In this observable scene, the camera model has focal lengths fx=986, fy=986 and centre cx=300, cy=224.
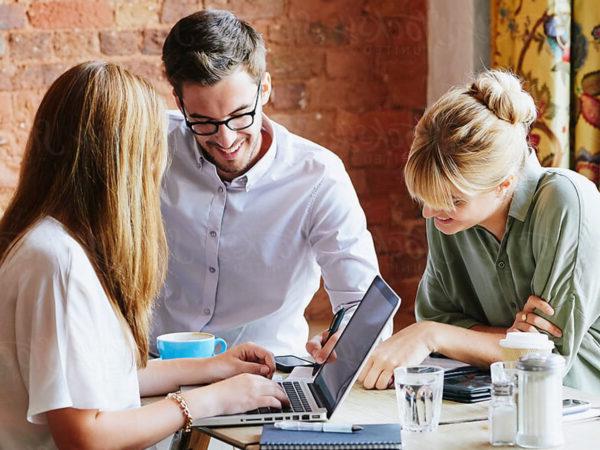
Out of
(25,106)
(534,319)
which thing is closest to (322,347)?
(534,319)

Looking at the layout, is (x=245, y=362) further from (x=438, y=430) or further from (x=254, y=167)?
(x=254, y=167)

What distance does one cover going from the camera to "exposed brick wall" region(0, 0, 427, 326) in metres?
2.92

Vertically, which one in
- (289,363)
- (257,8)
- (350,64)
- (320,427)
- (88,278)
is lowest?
(289,363)

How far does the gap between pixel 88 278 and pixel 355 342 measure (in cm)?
41

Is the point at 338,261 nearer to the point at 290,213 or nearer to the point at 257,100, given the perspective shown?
the point at 290,213

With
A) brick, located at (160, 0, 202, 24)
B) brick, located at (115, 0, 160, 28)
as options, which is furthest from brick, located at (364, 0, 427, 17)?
brick, located at (115, 0, 160, 28)

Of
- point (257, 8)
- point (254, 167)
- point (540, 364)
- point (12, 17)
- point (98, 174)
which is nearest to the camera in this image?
point (540, 364)

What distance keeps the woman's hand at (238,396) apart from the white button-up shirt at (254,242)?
0.56 m

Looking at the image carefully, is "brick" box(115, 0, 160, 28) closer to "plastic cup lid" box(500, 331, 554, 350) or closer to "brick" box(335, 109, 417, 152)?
"brick" box(335, 109, 417, 152)

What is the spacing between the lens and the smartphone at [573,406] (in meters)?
1.37

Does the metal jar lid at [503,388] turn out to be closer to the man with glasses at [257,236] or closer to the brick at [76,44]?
the man with glasses at [257,236]

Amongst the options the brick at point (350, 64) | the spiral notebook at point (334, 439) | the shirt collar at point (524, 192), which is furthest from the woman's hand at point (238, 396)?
the brick at point (350, 64)

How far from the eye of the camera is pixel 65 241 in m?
1.30

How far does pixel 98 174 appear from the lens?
1.35m
